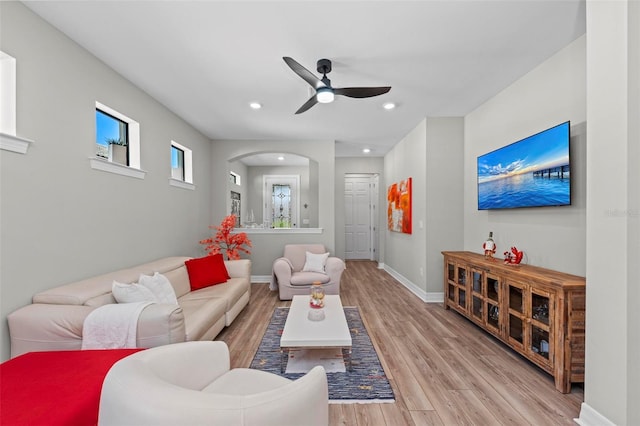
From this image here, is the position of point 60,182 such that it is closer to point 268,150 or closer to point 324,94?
point 324,94

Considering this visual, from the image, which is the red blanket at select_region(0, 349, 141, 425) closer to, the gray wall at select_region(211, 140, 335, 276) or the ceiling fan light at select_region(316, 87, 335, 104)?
the ceiling fan light at select_region(316, 87, 335, 104)

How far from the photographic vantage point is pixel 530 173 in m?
2.69

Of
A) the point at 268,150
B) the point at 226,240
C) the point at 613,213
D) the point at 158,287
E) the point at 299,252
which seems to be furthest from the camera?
the point at 268,150

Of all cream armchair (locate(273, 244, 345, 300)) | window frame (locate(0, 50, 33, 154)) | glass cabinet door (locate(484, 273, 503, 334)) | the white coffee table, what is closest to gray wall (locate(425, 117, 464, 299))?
glass cabinet door (locate(484, 273, 503, 334))

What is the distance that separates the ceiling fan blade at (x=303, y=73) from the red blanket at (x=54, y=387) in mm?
2234

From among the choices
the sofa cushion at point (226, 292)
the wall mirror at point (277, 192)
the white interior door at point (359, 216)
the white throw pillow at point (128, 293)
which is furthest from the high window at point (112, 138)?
the white interior door at point (359, 216)

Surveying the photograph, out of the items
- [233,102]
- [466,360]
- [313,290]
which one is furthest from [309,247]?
[466,360]

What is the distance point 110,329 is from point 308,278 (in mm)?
2682

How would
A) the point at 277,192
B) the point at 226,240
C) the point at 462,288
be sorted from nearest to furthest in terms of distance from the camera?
the point at 462,288
the point at 226,240
the point at 277,192

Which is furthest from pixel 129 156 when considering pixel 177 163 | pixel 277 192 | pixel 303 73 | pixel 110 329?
pixel 277 192

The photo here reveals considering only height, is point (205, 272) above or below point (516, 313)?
above

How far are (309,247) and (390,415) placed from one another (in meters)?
3.19

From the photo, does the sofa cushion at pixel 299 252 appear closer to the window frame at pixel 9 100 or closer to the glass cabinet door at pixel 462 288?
the glass cabinet door at pixel 462 288

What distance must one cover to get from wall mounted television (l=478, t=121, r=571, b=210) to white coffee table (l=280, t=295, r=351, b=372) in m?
2.11
